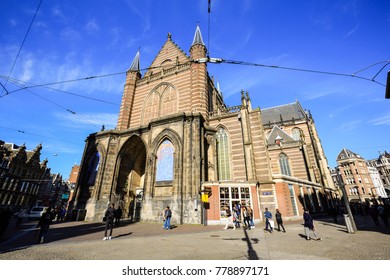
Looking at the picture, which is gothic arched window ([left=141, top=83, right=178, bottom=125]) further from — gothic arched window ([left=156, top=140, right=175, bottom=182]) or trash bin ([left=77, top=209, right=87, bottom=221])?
trash bin ([left=77, top=209, right=87, bottom=221])

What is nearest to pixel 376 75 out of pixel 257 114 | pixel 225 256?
pixel 225 256

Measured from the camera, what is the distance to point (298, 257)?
474cm

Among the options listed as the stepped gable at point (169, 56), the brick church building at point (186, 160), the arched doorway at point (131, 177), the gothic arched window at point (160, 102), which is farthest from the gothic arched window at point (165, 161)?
the stepped gable at point (169, 56)

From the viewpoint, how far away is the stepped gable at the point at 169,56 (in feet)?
79.1

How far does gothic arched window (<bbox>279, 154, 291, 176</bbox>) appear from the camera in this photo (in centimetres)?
2510

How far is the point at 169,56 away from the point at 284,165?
24101 millimetres

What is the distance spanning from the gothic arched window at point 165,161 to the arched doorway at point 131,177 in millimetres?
4447

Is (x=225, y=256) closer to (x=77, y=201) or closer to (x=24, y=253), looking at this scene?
(x=24, y=253)

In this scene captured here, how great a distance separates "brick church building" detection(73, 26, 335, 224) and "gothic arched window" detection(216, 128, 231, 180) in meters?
0.10

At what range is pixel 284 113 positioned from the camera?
133 feet

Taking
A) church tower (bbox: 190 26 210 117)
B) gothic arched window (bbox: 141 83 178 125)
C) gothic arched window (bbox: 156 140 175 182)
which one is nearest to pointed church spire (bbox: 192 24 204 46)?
church tower (bbox: 190 26 210 117)

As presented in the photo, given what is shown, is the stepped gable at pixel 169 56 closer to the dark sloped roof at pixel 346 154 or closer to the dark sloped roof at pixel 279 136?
the dark sloped roof at pixel 279 136

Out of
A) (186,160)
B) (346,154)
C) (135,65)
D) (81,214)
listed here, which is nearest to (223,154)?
(186,160)
